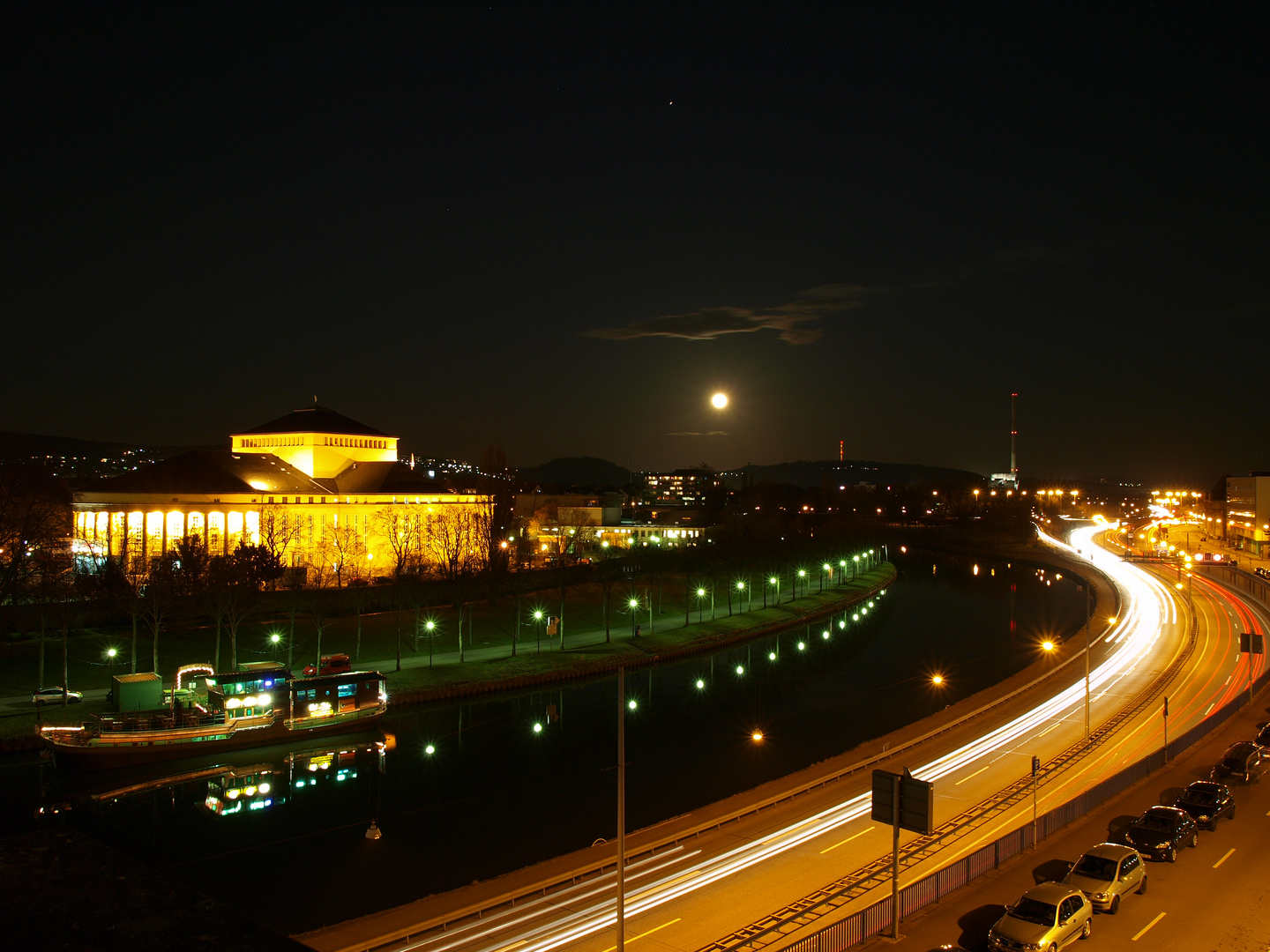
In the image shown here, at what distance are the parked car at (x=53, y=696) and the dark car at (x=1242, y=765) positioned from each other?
29.8 meters

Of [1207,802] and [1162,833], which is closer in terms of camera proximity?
[1162,833]

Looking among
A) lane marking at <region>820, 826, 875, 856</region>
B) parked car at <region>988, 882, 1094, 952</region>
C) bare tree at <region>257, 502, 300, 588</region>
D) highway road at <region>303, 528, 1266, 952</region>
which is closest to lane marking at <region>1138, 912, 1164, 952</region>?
parked car at <region>988, 882, 1094, 952</region>

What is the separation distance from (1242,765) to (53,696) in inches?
1217

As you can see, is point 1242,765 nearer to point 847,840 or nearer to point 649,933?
point 847,840

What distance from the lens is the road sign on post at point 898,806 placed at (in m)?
10.0

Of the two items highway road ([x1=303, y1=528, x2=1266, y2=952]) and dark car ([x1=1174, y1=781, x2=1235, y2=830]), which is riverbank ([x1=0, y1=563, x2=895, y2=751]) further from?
dark car ([x1=1174, y1=781, x2=1235, y2=830])

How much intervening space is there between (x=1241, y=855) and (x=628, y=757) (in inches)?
563

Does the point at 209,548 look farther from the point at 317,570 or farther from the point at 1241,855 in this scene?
the point at 1241,855

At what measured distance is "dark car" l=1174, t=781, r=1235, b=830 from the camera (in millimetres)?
14219

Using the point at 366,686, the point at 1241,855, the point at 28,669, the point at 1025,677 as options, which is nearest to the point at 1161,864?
the point at 1241,855

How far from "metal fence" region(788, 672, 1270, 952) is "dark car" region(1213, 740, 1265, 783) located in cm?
109

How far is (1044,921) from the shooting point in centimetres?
988

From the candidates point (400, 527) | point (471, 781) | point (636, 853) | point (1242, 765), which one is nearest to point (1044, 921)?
point (636, 853)

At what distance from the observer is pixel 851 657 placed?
38.0 m
